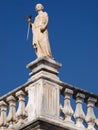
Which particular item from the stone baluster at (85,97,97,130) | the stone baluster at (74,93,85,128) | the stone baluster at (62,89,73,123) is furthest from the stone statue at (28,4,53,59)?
the stone baluster at (85,97,97,130)

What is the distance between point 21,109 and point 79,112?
1.57 metres

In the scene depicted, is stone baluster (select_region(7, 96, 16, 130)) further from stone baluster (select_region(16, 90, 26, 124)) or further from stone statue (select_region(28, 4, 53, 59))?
stone statue (select_region(28, 4, 53, 59))

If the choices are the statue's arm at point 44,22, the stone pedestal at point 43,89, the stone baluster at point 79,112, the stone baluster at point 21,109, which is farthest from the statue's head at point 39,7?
the stone baluster at point 79,112

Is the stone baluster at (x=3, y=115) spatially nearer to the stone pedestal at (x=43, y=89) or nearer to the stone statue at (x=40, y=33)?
the stone pedestal at (x=43, y=89)

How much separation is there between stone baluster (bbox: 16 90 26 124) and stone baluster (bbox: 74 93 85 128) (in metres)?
1.41

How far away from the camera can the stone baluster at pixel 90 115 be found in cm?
1969

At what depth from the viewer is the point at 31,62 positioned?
63.4 ft

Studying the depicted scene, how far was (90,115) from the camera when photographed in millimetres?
19797

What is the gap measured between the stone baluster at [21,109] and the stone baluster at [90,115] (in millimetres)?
1763

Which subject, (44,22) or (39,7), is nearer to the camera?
(44,22)

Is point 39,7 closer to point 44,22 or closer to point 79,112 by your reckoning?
point 44,22

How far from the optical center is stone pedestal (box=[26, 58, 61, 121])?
1867cm

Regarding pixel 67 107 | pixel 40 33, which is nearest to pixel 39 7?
pixel 40 33

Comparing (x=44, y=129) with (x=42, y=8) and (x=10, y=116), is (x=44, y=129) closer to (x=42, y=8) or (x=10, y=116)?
→ (x=10, y=116)
